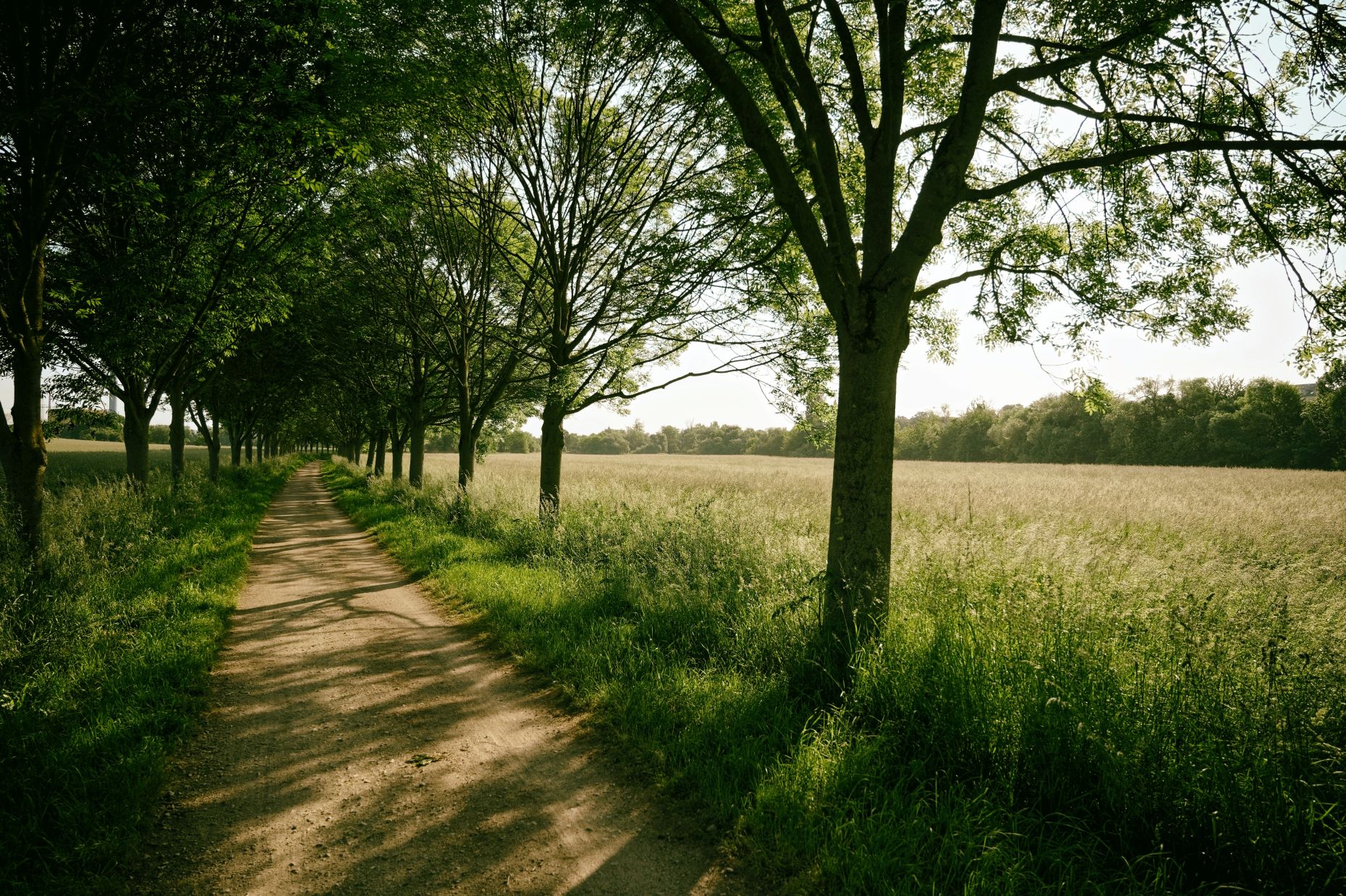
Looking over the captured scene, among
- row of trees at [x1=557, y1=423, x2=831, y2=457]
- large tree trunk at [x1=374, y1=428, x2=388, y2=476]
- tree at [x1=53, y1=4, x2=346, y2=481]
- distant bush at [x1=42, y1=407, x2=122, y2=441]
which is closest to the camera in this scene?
tree at [x1=53, y1=4, x2=346, y2=481]

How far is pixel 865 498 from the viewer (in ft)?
15.6

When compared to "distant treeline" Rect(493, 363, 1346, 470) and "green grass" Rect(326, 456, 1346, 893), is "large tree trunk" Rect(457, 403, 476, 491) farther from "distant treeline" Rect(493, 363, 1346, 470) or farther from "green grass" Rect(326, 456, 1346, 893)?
"distant treeline" Rect(493, 363, 1346, 470)

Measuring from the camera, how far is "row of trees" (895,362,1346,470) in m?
42.2

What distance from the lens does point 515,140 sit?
34.2 feet

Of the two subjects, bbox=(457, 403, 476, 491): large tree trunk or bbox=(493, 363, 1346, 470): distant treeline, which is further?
bbox=(493, 363, 1346, 470): distant treeline

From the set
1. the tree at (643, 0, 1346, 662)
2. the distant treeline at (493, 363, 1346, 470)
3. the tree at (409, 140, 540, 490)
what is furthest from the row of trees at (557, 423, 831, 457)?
the tree at (643, 0, 1346, 662)

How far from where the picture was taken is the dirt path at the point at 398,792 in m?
2.81

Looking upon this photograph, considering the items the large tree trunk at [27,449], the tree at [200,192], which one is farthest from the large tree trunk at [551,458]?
the large tree trunk at [27,449]

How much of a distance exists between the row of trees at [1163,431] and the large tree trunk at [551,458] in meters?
25.2

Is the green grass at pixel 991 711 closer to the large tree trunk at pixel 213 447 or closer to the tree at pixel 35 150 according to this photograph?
the tree at pixel 35 150

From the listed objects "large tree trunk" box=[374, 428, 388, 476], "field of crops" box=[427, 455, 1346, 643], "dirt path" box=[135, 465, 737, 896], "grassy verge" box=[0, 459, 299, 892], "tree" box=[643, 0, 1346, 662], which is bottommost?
"dirt path" box=[135, 465, 737, 896]

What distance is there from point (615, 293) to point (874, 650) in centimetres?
901

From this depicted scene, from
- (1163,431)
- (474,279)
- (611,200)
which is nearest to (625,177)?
(611,200)

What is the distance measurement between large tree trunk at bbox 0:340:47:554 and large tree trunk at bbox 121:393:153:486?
840cm
